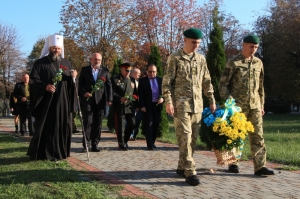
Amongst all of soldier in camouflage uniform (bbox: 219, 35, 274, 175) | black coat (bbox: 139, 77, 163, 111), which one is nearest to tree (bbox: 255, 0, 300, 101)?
black coat (bbox: 139, 77, 163, 111)

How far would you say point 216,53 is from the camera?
10422 millimetres

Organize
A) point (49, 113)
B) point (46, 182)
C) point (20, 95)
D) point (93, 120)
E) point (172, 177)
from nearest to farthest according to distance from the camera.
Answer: point (46, 182), point (172, 177), point (49, 113), point (93, 120), point (20, 95)

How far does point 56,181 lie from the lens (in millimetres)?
6109

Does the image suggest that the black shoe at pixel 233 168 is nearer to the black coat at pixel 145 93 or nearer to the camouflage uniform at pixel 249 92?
the camouflage uniform at pixel 249 92

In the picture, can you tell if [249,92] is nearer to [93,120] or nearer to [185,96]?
[185,96]

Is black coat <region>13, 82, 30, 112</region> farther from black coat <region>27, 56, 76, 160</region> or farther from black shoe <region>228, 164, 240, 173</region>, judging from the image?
black shoe <region>228, 164, 240, 173</region>

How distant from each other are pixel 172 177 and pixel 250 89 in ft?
6.51

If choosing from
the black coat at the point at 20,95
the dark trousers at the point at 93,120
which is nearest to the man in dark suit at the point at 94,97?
the dark trousers at the point at 93,120

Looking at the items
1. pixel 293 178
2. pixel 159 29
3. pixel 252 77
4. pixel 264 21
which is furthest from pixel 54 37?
pixel 264 21

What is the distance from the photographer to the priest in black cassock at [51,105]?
8148mm

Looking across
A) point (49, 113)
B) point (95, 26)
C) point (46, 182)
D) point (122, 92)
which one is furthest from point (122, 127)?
point (95, 26)

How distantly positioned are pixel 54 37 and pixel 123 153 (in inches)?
122

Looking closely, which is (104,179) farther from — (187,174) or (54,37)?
(54,37)

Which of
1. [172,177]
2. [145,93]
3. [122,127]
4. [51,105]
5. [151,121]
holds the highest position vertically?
[145,93]
